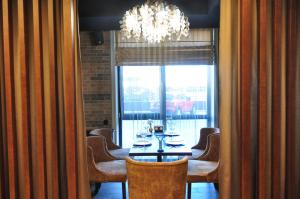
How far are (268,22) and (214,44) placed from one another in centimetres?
404

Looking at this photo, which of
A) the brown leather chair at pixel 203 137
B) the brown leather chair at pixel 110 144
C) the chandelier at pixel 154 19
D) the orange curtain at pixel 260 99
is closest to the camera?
the orange curtain at pixel 260 99

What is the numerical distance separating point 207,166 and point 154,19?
2.11 meters

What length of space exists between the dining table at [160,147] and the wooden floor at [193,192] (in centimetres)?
70

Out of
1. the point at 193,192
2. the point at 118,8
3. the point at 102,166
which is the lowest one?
the point at 193,192

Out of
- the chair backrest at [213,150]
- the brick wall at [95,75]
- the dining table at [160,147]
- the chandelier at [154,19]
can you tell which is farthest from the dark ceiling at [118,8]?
the dining table at [160,147]

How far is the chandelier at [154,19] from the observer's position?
3.99 m

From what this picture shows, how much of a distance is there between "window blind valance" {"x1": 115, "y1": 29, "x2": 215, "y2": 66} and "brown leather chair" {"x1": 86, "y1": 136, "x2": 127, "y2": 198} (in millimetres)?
2248

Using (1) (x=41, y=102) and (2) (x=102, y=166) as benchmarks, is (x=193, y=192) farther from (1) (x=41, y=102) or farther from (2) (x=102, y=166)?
(1) (x=41, y=102)

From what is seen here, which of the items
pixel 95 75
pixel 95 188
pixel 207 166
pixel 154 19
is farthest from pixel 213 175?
pixel 95 75

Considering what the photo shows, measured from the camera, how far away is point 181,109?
6.48 meters

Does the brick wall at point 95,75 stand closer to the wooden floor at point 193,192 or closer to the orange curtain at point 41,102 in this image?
the wooden floor at point 193,192

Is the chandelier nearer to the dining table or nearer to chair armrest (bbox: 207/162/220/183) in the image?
the dining table

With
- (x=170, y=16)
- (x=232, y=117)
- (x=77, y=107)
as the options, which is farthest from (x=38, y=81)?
(x=170, y=16)

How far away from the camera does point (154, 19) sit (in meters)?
4.04
